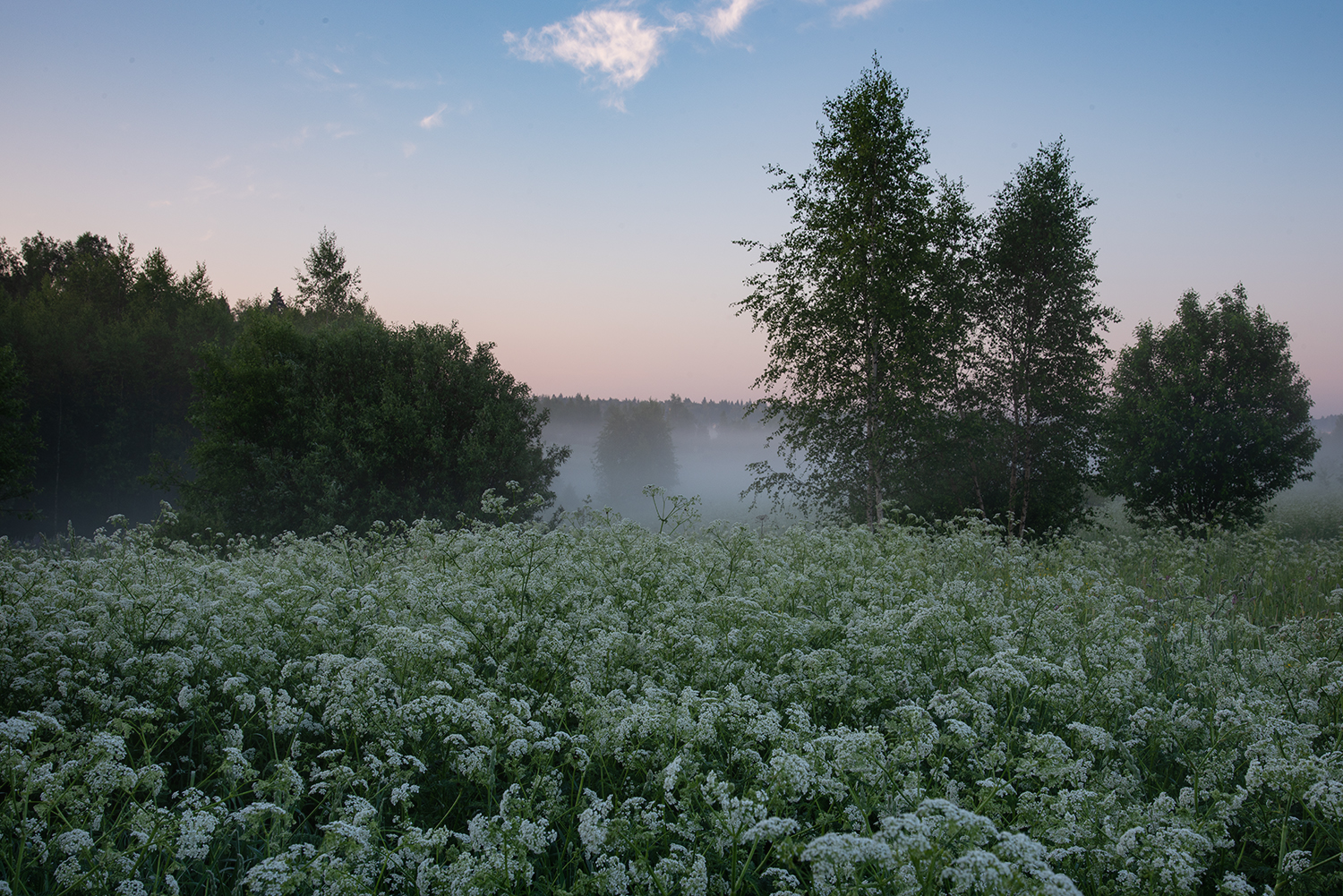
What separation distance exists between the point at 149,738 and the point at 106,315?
6229 centimetres

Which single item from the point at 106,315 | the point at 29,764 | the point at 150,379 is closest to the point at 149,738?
the point at 29,764

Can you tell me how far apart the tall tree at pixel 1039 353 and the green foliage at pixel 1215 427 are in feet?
7.35

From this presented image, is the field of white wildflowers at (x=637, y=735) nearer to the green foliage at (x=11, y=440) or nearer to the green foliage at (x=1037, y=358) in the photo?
the green foliage at (x=1037, y=358)

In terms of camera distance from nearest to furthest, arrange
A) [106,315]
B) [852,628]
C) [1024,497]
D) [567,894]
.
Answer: [567,894]
[852,628]
[1024,497]
[106,315]

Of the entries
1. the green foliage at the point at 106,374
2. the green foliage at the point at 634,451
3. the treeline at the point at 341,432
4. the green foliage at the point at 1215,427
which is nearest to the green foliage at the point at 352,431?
the treeline at the point at 341,432

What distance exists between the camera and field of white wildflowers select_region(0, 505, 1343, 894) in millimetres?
2650

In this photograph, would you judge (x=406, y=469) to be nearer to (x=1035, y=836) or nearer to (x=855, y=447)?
(x=855, y=447)

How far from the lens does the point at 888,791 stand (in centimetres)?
302

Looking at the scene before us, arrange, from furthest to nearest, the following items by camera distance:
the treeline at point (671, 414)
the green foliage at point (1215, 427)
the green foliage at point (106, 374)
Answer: the treeline at point (671, 414) < the green foliage at point (106, 374) < the green foliage at point (1215, 427)

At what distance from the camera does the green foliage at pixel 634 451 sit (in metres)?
98.9

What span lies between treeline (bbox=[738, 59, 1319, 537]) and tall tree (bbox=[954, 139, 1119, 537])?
0.21 feet

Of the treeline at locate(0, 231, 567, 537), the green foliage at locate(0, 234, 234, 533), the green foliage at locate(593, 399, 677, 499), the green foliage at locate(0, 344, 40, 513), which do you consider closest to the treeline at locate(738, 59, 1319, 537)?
the treeline at locate(0, 231, 567, 537)

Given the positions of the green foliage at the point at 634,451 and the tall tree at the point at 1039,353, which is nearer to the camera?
the tall tree at the point at 1039,353

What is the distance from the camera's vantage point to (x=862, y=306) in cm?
1809
